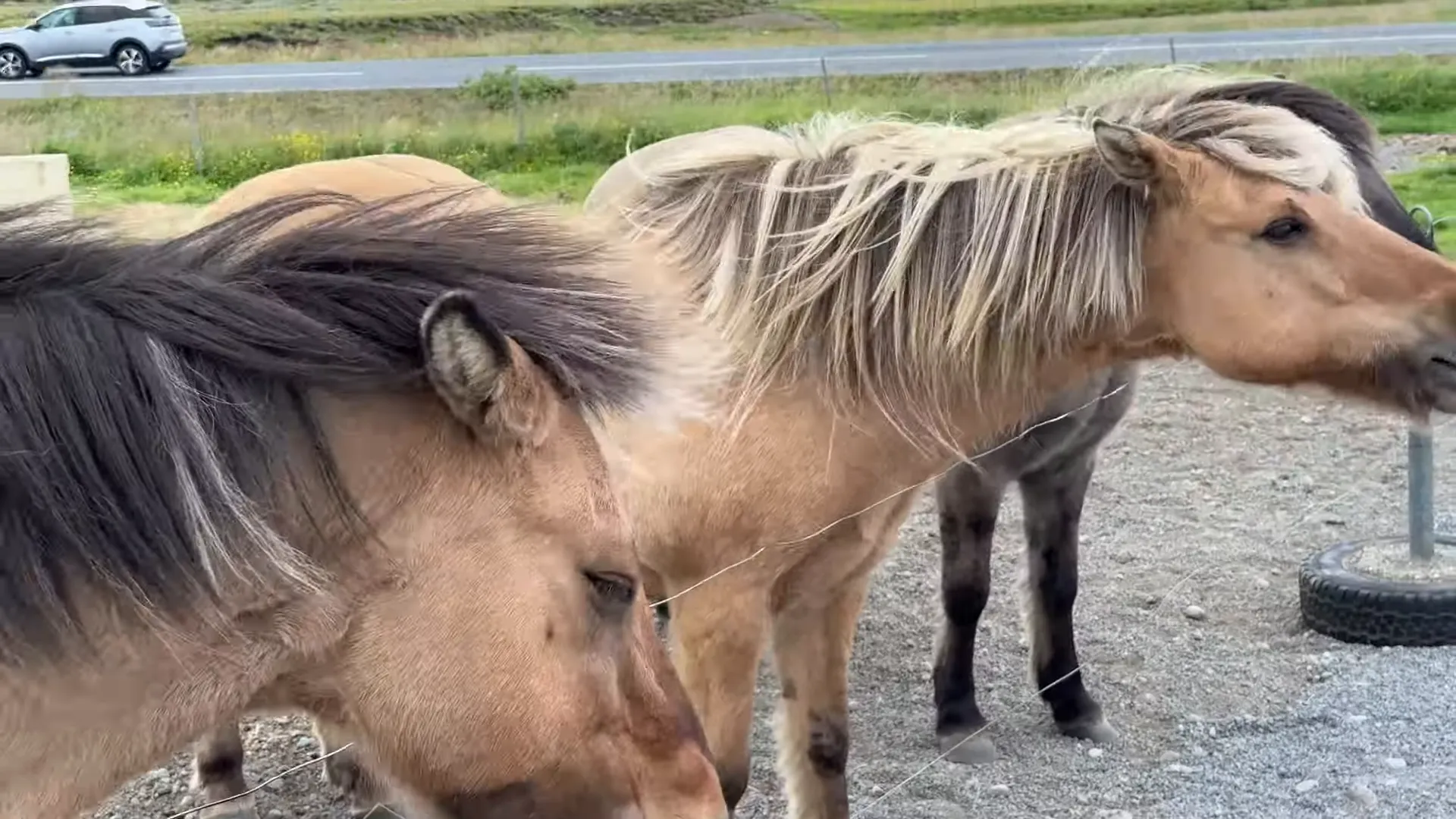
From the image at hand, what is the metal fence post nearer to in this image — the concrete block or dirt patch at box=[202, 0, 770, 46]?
dirt patch at box=[202, 0, 770, 46]

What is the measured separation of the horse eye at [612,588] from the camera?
1.50 meters

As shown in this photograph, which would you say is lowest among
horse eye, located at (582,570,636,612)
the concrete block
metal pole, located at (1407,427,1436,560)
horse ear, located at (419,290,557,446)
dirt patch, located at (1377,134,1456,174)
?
metal pole, located at (1407,427,1436,560)

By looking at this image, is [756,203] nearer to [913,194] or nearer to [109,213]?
[913,194]

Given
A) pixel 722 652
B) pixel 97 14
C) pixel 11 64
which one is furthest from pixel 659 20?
pixel 722 652

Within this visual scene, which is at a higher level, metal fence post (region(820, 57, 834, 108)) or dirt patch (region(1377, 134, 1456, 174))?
metal fence post (region(820, 57, 834, 108))

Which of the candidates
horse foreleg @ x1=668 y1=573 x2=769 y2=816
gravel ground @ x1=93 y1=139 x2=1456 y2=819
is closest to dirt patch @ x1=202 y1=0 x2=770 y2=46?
gravel ground @ x1=93 y1=139 x2=1456 y2=819

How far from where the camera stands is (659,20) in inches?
795

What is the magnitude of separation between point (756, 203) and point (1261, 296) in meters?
1.05

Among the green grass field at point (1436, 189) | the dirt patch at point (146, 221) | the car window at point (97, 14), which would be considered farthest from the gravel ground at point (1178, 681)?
the car window at point (97, 14)

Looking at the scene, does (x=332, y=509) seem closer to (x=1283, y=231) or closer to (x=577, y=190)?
(x=1283, y=231)

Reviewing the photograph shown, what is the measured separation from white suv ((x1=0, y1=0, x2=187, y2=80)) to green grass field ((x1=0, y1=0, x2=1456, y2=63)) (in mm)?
934

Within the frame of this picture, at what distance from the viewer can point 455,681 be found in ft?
4.67

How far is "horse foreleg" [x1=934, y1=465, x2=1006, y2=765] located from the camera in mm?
4020

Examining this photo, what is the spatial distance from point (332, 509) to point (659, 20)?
64.7ft
